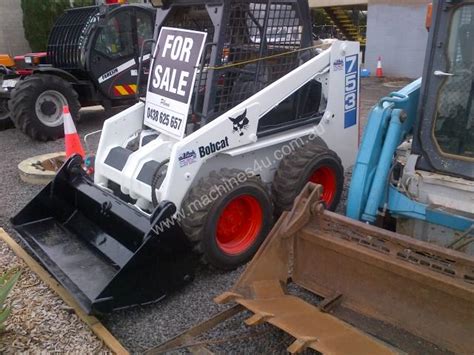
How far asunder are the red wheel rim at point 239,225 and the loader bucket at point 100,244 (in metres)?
0.49

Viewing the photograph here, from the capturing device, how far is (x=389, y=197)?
3326mm

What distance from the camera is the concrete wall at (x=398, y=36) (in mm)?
12547

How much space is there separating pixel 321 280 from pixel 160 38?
8.67 feet

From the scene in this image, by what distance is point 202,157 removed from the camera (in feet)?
11.8

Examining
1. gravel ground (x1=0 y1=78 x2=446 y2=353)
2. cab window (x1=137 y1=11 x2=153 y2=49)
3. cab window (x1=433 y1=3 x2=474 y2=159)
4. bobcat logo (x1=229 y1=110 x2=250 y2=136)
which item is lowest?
gravel ground (x1=0 y1=78 x2=446 y2=353)

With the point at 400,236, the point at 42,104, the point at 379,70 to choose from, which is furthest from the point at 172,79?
the point at 379,70

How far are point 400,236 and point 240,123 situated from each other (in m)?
1.65

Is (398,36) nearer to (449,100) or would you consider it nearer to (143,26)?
(143,26)

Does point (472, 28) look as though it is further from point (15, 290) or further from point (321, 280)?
point (15, 290)

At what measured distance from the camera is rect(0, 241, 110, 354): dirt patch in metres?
2.89

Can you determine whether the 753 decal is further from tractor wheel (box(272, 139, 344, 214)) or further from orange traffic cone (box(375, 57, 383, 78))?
orange traffic cone (box(375, 57, 383, 78))

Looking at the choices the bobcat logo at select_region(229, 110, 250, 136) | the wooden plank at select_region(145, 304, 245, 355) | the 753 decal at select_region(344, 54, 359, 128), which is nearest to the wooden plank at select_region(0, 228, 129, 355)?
the wooden plank at select_region(145, 304, 245, 355)

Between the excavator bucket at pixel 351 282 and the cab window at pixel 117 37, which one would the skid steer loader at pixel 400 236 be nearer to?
the excavator bucket at pixel 351 282

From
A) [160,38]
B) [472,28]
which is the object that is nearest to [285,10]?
[160,38]
